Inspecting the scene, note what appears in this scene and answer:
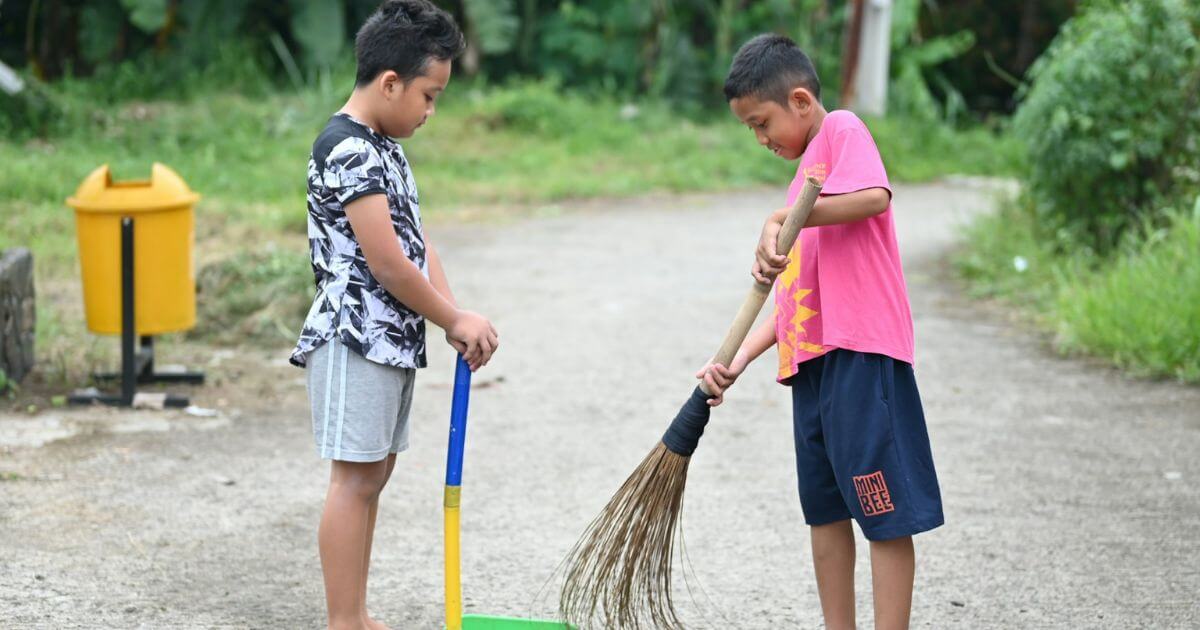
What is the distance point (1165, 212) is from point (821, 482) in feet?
16.0

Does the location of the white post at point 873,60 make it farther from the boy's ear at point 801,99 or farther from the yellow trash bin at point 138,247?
the boy's ear at point 801,99

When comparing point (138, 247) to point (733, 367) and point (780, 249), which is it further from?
point (780, 249)

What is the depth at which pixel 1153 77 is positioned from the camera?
743cm

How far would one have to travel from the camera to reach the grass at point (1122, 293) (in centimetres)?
624

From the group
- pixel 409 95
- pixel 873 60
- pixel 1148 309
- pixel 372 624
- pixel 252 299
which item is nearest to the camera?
pixel 409 95

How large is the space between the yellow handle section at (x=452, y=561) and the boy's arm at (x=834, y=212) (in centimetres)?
87

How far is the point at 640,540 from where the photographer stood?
3307 millimetres

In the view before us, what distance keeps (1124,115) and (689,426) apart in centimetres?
520

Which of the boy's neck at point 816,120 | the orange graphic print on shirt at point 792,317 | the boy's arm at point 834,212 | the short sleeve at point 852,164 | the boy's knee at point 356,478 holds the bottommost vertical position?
the boy's knee at point 356,478

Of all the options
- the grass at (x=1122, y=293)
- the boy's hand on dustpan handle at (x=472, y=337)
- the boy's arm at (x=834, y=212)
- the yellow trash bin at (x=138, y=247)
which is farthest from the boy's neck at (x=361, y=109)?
the grass at (x=1122, y=293)

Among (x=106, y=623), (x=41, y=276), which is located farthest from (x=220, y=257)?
(x=106, y=623)

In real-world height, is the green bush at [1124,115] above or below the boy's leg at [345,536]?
above

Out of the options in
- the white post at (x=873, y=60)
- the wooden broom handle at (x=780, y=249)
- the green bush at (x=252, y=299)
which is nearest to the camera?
the wooden broom handle at (x=780, y=249)

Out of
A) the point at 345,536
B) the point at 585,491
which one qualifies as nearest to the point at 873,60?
the point at 585,491
